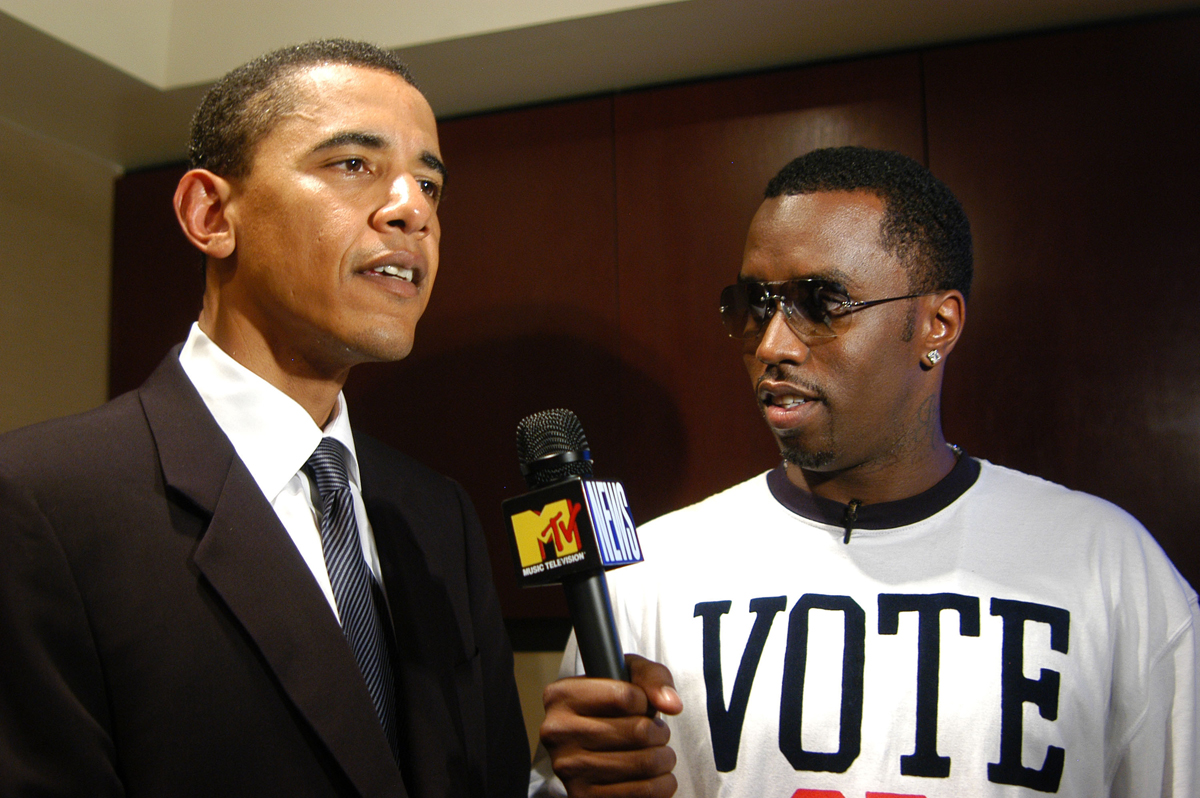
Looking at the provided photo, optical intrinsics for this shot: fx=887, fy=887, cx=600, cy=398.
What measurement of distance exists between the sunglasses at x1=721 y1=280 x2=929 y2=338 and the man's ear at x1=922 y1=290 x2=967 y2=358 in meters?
0.05

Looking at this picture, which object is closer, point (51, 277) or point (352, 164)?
point (352, 164)

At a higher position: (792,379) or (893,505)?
(792,379)

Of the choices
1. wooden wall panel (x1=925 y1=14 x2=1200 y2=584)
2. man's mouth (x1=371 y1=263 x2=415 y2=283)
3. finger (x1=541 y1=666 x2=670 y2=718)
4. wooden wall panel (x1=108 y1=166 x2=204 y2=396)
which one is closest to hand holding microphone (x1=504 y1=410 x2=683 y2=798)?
finger (x1=541 y1=666 x2=670 y2=718)

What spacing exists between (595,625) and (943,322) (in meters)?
1.08

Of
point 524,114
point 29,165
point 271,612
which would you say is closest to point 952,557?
point 271,612

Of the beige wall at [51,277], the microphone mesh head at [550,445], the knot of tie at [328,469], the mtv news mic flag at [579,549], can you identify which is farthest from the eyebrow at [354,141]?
the beige wall at [51,277]

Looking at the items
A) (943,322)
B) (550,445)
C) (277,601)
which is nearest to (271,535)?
(277,601)

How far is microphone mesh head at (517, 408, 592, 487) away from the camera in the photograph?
110 cm

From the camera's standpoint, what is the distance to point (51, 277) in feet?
9.25

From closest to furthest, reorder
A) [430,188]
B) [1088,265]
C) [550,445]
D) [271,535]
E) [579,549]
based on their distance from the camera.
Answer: [579,549], [550,445], [271,535], [430,188], [1088,265]

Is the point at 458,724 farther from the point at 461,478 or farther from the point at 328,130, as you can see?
the point at 461,478

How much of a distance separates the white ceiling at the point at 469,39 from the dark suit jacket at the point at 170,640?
4.44 feet

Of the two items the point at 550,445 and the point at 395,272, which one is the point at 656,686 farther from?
the point at 395,272

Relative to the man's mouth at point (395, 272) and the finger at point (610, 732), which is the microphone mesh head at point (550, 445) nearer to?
the finger at point (610, 732)
